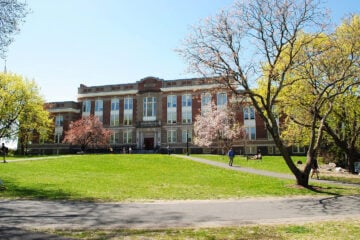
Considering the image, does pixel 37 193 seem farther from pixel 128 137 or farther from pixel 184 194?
pixel 128 137

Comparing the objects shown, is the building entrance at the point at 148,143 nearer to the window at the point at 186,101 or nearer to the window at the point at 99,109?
the window at the point at 186,101

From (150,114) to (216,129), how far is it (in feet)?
56.2

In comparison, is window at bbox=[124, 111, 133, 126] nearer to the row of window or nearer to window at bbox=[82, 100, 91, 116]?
the row of window

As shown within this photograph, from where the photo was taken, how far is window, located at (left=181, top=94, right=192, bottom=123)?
208 feet

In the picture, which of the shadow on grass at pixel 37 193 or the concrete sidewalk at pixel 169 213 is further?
the shadow on grass at pixel 37 193

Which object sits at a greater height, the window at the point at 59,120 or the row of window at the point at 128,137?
the window at the point at 59,120

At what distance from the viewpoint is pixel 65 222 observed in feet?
29.8

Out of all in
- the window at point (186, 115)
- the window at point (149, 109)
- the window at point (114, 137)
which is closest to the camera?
the window at point (186, 115)

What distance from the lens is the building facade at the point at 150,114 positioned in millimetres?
60719

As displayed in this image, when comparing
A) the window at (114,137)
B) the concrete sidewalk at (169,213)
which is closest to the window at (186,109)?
the window at (114,137)

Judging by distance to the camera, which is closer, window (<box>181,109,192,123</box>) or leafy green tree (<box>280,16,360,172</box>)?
leafy green tree (<box>280,16,360,172</box>)

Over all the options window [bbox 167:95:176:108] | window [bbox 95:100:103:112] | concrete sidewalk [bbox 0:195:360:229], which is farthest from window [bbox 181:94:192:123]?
concrete sidewalk [bbox 0:195:360:229]

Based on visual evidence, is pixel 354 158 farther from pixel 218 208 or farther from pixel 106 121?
pixel 106 121

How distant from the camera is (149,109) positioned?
216 ft
